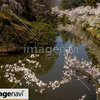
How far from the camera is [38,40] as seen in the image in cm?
1689

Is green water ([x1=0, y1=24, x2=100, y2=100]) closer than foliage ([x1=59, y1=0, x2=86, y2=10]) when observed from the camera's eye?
Yes

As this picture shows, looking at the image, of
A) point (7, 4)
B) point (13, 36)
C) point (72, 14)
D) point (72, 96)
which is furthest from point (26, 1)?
point (72, 96)

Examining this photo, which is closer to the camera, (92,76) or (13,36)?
(92,76)

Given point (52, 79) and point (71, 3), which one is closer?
point (52, 79)

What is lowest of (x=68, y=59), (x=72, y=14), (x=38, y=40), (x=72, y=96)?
(x=72, y=96)

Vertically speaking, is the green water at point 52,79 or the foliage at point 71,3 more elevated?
the foliage at point 71,3

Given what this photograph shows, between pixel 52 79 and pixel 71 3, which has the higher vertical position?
pixel 71 3

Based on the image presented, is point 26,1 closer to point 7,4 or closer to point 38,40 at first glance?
point 7,4

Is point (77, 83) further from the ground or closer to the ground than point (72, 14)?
closer to the ground

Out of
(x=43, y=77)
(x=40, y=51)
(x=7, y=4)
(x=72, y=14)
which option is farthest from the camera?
(x=72, y=14)

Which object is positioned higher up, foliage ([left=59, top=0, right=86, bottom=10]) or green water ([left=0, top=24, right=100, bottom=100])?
foliage ([left=59, top=0, right=86, bottom=10])

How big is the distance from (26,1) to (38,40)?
46.9 ft

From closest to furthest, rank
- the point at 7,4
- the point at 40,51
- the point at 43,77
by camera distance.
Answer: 1. the point at 43,77
2. the point at 40,51
3. the point at 7,4

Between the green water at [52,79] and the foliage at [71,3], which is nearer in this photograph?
the green water at [52,79]
